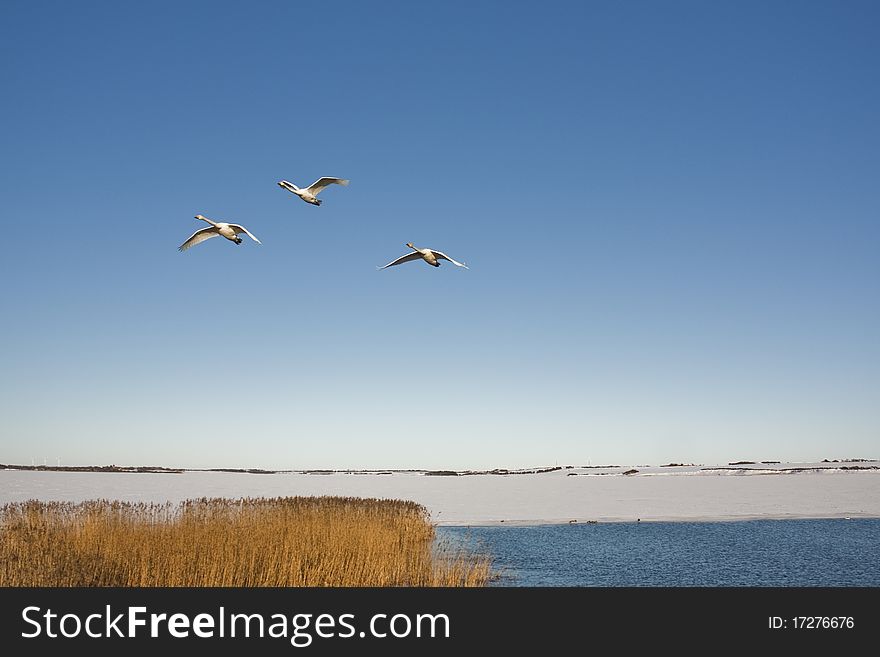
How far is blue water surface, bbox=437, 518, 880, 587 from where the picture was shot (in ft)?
49.3

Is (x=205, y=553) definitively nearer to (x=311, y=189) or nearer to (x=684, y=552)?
(x=311, y=189)

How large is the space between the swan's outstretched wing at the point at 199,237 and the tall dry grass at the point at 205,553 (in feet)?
15.0

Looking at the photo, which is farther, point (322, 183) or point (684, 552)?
point (684, 552)

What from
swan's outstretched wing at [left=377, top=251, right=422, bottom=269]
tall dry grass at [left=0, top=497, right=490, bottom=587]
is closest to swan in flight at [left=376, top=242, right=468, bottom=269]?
swan's outstretched wing at [left=377, top=251, right=422, bottom=269]

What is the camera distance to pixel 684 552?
18906 millimetres

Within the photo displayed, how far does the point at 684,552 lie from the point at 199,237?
1421cm

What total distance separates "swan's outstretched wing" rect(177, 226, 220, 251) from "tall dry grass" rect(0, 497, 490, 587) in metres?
4.56

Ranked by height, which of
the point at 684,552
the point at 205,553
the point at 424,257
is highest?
the point at 424,257

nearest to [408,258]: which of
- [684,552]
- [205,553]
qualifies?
[205,553]
